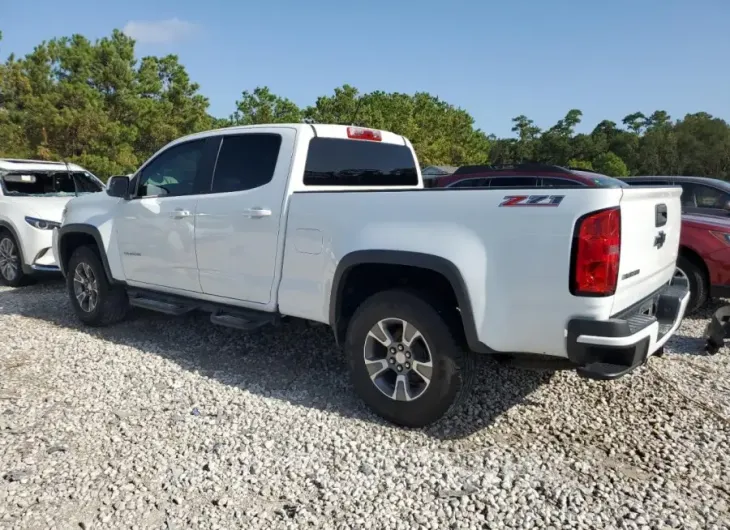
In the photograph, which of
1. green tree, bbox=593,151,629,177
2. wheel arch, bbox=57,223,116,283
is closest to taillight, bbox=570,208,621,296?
wheel arch, bbox=57,223,116,283

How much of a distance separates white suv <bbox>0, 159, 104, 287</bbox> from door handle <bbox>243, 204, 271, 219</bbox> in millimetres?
4265

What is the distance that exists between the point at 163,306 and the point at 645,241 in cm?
382

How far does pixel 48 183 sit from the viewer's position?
862cm

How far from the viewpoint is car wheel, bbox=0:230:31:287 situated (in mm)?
7840

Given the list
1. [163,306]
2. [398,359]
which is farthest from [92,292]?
[398,359]

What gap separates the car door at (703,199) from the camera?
23.3 ft

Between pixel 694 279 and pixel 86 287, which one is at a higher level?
pixel 694 279

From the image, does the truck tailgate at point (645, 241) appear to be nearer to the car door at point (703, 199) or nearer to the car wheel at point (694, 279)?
the car wheel at point (694, 279)

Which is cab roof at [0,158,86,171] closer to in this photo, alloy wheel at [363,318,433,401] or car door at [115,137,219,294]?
car door at [115,137,219,294]

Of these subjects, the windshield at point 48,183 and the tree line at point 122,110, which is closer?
the windshield at point 48,183

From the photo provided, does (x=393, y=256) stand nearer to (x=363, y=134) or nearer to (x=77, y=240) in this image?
(x=363, y=134)

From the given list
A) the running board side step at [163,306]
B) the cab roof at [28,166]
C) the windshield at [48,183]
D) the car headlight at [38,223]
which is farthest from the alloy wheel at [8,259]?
the running board side step at [163,306]

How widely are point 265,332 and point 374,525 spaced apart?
3.16m

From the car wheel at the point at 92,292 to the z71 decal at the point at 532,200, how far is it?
4319 mm
